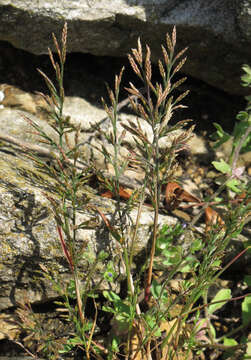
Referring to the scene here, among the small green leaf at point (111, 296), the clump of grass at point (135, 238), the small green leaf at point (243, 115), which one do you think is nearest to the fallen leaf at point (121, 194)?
the clump of grass at point (135, 238)

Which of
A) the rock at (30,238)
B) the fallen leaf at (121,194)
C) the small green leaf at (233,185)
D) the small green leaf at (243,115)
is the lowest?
the rock at (30,238)

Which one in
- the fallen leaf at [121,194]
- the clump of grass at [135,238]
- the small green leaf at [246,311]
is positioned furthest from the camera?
the fallen leaf at [121,194]

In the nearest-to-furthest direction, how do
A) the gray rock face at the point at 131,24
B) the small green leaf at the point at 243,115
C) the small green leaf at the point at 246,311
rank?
the small green leaf at the point at 246,311
the small green leaf at the point at 243,115
the gray rock face at the point at 131,24

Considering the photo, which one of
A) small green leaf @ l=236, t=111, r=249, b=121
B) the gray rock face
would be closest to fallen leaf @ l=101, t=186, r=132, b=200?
small green leaf @ l=236, t=111, r=249, b=121

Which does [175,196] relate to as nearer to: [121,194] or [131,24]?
[121,194]

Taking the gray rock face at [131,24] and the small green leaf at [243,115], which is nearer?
the small green leaf at [243,115]

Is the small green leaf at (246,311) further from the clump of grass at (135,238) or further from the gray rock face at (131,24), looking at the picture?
the gray rock face at (131,24)

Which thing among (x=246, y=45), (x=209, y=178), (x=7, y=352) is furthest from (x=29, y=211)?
(x=246, y=45)
